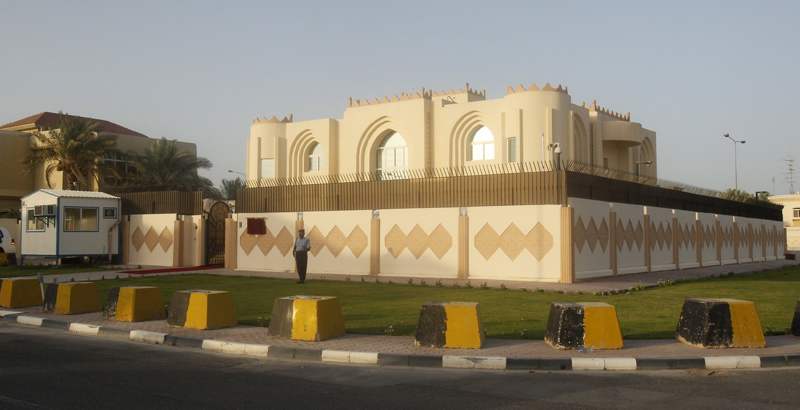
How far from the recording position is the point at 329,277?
76.7 feet

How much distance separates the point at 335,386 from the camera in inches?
273

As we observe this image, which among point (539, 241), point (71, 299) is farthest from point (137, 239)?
point (539, 241)

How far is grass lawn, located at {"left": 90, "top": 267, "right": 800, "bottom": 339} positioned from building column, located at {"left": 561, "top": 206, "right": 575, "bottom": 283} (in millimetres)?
2553

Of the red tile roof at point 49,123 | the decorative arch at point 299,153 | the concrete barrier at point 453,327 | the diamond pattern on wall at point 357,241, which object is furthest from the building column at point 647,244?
the red tile roof at point 49,123

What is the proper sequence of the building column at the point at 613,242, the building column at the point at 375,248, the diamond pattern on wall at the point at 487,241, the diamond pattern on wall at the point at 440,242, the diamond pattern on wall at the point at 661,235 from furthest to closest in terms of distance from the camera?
the diamond pattern on wall at the point at 661,235 < the building column at the point at 375,248 < the building column at the point at 613,242 < the diamond pattern on wall at the point at 440,242 < the diamond pattern on wall at the point at 487,241

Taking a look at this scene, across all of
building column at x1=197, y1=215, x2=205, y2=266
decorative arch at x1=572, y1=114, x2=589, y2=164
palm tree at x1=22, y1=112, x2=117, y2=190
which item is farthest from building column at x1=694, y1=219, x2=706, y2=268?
palm tree at x1=22, y1=112, x2=117, y2=190

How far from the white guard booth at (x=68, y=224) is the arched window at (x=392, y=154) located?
40.6 ft

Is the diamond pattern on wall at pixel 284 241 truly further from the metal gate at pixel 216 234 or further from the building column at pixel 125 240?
the building column at pixel 125 240

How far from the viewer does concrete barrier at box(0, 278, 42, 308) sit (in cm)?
1395

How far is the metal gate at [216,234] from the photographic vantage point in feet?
95.1

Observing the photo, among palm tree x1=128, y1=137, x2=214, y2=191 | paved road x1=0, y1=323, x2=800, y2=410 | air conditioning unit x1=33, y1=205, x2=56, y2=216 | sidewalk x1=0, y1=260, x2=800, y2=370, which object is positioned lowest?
paved road x1=0, y1=323, x2=800, y2=410

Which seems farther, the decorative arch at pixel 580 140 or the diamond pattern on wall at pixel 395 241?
the decorative arch at pixel 580 140

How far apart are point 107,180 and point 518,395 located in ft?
155

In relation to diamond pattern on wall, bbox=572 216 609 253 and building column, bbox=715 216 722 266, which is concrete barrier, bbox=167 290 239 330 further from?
building column, bbox=715 216 722 266
